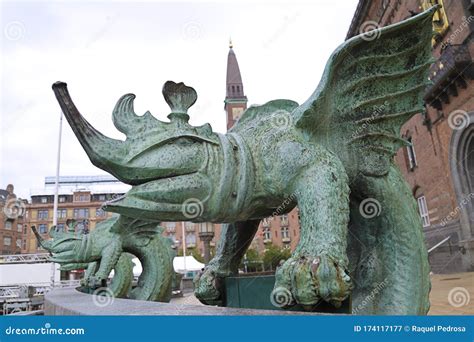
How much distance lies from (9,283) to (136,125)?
39.3ft

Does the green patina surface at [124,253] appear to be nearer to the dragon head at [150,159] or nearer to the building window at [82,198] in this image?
the dragon head at [150,159]

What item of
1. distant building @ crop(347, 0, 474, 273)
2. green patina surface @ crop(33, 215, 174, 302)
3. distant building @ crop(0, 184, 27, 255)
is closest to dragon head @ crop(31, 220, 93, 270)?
green patina surface @ crop(33, 215, 174, 302)

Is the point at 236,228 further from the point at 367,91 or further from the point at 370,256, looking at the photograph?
the point at 367,91

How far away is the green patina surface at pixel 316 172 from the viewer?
1.43 m

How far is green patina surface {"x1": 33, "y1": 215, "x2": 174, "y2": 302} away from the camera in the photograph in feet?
11.3

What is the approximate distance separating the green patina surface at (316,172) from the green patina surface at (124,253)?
1514mm

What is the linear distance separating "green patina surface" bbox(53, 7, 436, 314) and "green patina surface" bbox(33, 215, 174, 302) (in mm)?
1514

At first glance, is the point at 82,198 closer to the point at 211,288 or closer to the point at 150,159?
the point at 211,288

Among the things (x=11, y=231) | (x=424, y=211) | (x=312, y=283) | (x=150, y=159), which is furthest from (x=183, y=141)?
(x=11, y=231)

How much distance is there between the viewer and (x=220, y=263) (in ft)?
6.90

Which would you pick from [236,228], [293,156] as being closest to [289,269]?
[293,156]

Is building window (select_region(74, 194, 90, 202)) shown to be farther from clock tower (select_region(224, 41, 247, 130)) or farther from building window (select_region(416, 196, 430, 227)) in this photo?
building window (select_region(416, 196, 430, 227))

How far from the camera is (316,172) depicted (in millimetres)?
1536

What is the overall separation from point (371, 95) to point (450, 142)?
38.2ft
